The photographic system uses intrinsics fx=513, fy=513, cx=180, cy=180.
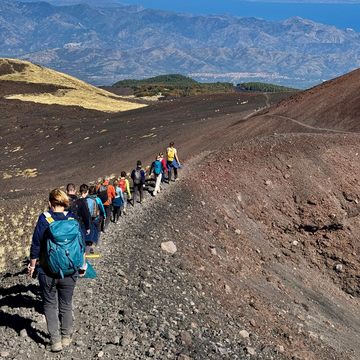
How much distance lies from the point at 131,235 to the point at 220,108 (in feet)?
176

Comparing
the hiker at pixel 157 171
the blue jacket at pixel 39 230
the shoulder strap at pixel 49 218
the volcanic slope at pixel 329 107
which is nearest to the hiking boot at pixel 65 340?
the blue jacket at pixel 39 230

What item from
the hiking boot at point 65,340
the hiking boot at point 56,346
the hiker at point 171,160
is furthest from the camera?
the hiker at point 171,160

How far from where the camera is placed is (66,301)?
10531 millimetres

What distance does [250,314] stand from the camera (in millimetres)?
16500

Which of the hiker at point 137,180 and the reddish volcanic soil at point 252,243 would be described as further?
the hiker at point 137,180

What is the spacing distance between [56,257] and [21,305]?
11.7 feet

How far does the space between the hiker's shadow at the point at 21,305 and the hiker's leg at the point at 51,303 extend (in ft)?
2.32

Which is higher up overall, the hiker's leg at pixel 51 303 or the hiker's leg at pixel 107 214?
the hiker's leg at pixel 51 303

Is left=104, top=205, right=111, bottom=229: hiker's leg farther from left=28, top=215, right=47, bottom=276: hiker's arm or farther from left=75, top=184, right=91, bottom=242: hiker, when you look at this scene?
left=28, top=215, right=47, bottom=276: hiker's arm

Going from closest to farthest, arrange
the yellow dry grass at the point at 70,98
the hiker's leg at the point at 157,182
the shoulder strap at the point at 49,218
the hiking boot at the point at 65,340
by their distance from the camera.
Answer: the shoulder strap at the point at 49,218 → the hiking boot at the point at 65,340 → the hiker's leg at the point at 157,182 → the yellow dry grass at the point at 70,98

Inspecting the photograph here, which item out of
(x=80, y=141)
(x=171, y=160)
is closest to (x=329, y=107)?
(x=171, y=160)

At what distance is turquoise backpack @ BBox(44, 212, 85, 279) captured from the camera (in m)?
9.80

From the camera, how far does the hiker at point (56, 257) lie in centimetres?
987

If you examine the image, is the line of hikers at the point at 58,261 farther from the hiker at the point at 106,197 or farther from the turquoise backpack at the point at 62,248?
the hiker at the point at 106,197
